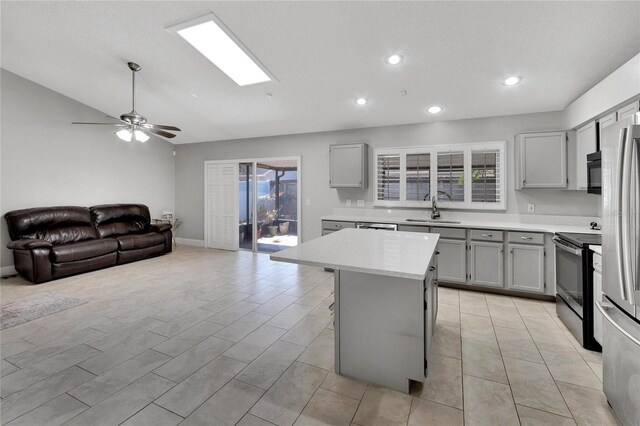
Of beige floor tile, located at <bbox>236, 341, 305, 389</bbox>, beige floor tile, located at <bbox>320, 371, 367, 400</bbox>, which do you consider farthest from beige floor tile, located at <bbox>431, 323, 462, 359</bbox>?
beige floor tile, located at <bbox>236, 341, 305, 389</bbox>

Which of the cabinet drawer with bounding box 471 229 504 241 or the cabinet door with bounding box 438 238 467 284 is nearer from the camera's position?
the cabinet drawer with bounding box 471 229 504 241

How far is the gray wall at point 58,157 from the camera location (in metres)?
4.61

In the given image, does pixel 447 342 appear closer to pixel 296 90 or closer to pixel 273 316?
pixel 273 316

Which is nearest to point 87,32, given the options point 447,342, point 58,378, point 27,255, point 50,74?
point 50,74

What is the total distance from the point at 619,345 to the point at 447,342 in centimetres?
118

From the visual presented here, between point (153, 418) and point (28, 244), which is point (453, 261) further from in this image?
point (28, 244)

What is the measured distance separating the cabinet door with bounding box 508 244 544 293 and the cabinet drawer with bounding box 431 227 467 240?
0.54 metres

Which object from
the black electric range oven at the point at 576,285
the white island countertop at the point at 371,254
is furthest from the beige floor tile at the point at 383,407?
the black electric range oven at the point at 576,285

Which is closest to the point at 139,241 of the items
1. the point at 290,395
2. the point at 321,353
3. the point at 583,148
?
the point at 321,353

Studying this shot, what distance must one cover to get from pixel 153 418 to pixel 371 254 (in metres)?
1.63

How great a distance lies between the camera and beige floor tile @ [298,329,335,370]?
2.24 metres

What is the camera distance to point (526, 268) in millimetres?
3535

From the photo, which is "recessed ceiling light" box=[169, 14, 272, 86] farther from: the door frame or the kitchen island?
the kitchen island

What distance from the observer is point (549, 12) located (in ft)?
7.71
